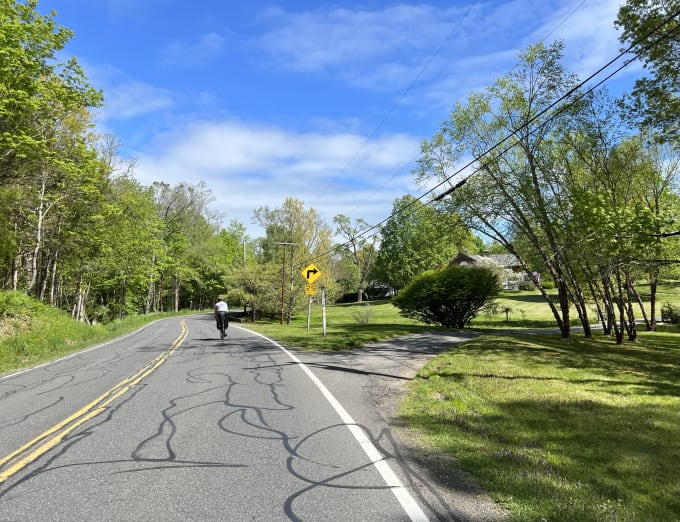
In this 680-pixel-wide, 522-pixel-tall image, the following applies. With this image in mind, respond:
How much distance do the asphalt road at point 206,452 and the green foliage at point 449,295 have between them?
17005 mm

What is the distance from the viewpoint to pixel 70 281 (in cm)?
4156

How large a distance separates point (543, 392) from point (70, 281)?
43820 mm

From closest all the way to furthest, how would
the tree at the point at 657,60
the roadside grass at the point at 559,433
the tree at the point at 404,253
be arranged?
the roadside grass at the point at 559,433 < the tree at the point at 657,60 < the tree at the point at 404,253

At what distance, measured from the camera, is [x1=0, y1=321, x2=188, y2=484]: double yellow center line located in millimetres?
4562

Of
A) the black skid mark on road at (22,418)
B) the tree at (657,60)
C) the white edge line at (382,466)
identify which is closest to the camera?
the white edge line at (382,466)

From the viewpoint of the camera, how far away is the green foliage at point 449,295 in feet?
83.7

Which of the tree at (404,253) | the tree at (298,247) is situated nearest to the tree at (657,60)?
the tree at (298,247)

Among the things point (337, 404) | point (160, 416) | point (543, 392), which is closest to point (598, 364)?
point (543, 392)

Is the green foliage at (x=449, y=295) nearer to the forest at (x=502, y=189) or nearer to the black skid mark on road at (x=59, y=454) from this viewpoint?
the forest at (x=502, y=189)

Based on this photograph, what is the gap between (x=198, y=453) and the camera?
4871 millimetres

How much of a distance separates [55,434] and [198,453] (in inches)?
83.7

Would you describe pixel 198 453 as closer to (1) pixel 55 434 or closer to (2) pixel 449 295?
(1) pixel 55 434

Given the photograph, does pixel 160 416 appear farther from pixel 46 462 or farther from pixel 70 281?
pixel 70 281

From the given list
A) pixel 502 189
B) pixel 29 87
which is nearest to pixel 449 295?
pixel 502 189
